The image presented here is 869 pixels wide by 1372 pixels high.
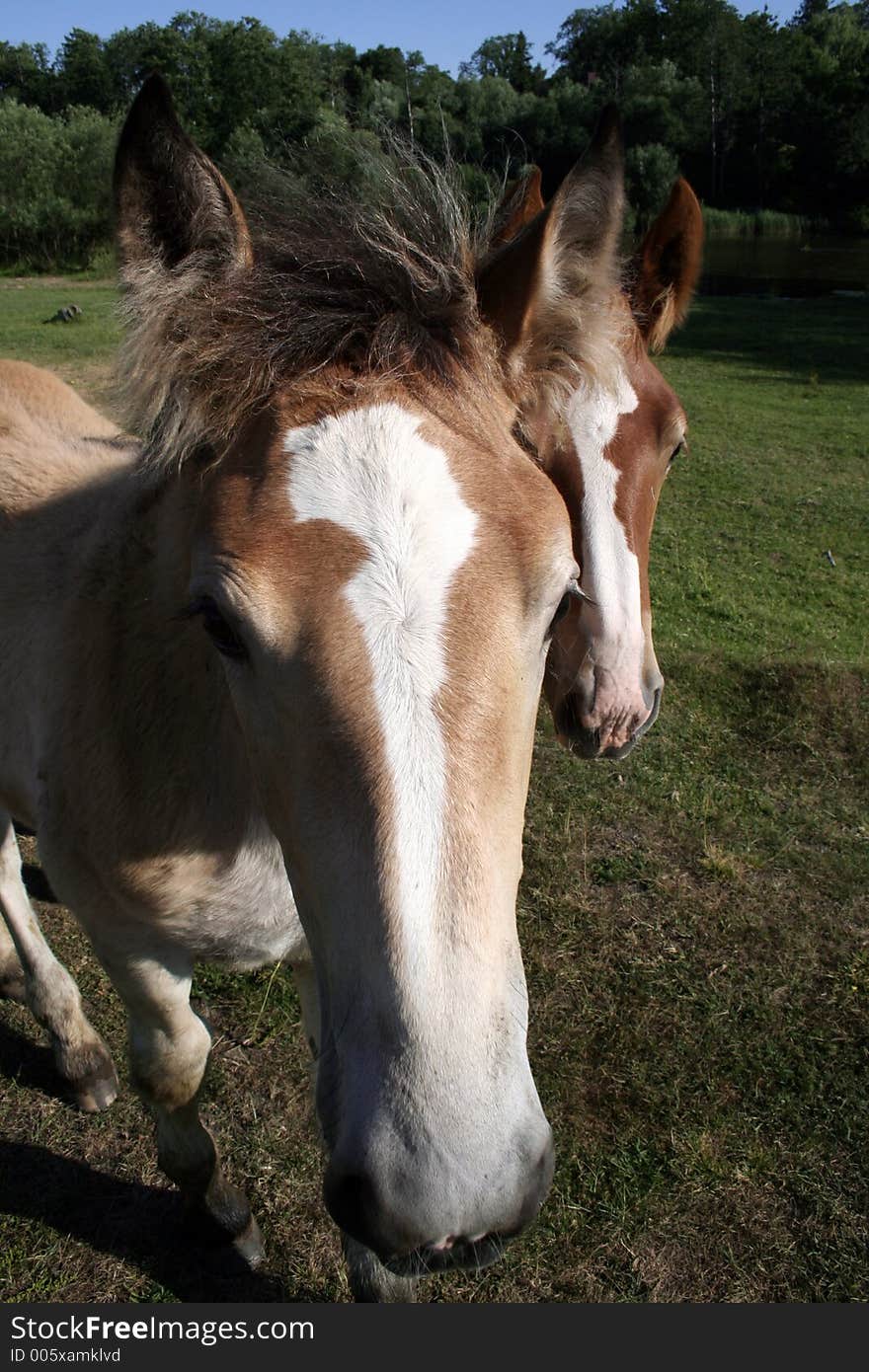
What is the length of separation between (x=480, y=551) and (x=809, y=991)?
10.0 ft

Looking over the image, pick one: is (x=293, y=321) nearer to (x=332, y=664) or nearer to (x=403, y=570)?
(x=403, y=570)

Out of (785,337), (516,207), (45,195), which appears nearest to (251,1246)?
(516,207)

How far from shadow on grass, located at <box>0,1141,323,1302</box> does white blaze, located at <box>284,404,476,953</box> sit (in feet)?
6.74

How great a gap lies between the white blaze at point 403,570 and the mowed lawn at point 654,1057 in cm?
76

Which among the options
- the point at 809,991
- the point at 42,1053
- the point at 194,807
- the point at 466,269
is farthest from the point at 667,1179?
the point at 466,269

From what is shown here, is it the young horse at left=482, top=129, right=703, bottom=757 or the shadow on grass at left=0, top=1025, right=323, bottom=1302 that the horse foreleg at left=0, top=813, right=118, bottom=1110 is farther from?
the young horse at left=482, top=129, right=703, bottom=757

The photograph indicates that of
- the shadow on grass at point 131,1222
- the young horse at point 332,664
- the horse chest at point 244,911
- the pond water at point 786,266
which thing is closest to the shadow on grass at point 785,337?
the pond water at point 786,266

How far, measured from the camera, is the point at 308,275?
173cm

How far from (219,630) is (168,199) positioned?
0.95 m

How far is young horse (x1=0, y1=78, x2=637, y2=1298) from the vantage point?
1.22 meters

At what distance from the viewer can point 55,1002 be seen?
3.17 m

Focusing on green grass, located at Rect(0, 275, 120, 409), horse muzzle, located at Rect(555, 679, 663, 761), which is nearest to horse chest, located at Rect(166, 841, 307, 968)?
→ horse muzzle, located at Rect(555, 679, 663, 761)

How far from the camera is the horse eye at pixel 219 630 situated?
149 cm

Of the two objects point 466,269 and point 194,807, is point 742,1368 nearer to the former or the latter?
point 194,807
